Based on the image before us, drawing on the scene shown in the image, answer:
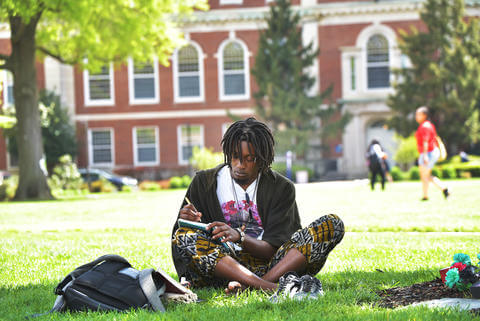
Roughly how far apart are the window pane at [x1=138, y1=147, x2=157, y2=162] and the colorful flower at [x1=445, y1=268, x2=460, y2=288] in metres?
32.2

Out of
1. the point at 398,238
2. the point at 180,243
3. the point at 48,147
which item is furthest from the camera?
the point at 48,147

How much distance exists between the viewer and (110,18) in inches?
830

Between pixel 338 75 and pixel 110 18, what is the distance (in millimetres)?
16404

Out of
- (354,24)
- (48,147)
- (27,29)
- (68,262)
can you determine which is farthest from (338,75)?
(68,262)

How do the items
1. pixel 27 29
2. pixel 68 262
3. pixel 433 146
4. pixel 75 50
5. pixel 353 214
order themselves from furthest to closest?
pixel 75 50, pixel 27 29, pixel 433 146, pixel 353 214, pixel 68 262

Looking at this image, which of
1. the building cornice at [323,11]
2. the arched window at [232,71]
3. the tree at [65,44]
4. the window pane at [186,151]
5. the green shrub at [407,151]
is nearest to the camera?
the tree at [65,44]

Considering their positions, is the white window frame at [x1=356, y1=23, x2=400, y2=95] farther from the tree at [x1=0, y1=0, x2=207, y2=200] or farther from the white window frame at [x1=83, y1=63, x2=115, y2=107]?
the tree at [x1=0, y1=0, x2=207, y2=200]

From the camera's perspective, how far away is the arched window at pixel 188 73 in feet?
117

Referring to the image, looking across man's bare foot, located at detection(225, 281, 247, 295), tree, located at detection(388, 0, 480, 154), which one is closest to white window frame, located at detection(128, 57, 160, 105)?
tree, located at detection(388, 0, 480, 154)

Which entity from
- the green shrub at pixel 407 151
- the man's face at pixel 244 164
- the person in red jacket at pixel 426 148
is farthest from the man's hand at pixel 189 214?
the green shrub at pixel 407 151

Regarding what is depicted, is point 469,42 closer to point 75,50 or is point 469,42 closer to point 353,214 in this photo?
point 75,50

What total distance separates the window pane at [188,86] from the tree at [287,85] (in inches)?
200

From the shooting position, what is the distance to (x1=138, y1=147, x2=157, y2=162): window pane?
35750mm

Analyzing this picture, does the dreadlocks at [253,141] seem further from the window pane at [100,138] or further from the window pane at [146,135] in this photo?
the window pane at [100,138]
